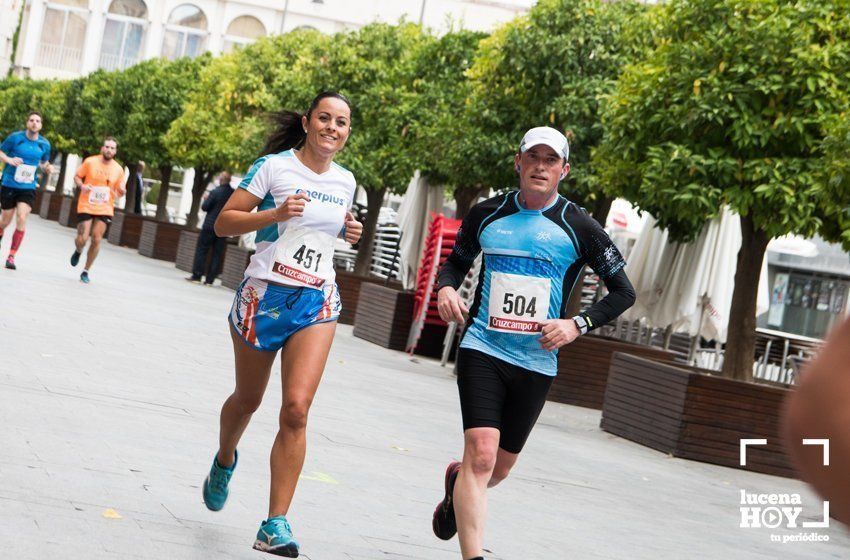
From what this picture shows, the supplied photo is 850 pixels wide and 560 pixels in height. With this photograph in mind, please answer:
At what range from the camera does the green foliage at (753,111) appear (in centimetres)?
1119

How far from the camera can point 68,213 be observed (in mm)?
42719

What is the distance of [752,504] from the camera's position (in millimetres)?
9602

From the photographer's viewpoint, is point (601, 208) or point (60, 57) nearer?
point (601, 208)

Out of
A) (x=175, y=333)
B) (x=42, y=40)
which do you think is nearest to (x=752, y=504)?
(x=175, y=333)

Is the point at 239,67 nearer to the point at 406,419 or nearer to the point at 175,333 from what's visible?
the point at 175,333

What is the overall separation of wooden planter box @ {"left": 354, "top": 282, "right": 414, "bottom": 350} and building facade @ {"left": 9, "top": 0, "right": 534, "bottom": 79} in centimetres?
5711

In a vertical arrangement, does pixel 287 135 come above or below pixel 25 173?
above

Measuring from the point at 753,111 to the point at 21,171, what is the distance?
395 inches

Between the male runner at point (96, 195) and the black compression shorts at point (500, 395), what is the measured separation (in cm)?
1381

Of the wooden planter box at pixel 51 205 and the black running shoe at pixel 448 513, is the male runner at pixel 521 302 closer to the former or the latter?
the black running shoe at pixel 448 513

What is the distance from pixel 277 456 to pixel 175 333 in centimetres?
921

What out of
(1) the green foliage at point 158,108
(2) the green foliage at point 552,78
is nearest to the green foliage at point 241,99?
(1) the green foliage at point 158,108

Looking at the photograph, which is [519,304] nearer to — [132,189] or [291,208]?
[291,208]

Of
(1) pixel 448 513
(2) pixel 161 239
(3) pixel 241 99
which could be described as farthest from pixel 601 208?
(2) pixel 161 239
